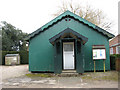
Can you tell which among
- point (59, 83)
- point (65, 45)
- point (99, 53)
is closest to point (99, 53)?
point (99, 53)

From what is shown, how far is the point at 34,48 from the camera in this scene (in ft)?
34.6

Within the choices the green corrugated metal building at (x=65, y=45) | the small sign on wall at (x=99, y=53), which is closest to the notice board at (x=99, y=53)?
the small sign on wall at (x=99, y=53)

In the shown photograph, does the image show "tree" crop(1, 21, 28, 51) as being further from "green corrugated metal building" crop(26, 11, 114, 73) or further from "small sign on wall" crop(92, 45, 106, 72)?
"small sign on wall" crop(92, 45, 106, 72)

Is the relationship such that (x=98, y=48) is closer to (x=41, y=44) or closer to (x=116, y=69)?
(x=116, y=69)

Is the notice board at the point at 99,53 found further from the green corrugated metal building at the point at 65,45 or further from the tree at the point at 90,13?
the tree at the point at 90,13

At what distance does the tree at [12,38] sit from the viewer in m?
26.3

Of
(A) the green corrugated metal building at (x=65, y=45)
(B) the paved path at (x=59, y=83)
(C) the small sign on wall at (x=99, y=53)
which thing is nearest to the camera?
(B) the paved path at (x=59, y=83)

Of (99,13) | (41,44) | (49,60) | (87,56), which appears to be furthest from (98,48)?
(99,13)

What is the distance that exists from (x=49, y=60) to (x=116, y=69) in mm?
6163

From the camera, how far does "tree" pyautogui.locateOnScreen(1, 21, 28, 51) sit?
1037 inches

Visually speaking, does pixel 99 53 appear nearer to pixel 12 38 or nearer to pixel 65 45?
pixel 65 45

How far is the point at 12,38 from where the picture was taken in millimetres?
29234

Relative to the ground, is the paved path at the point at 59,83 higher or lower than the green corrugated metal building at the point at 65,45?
lower

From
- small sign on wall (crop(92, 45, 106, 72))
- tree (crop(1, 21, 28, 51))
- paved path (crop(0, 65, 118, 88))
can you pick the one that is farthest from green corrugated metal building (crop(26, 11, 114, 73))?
tree (crop(1, 21, 28, 51))
